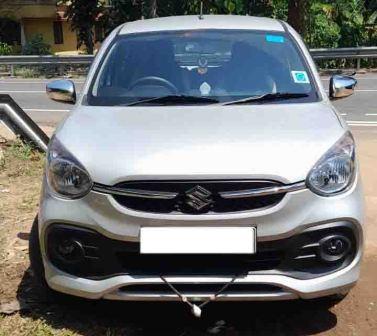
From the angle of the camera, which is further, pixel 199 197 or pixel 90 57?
pixel 90 57

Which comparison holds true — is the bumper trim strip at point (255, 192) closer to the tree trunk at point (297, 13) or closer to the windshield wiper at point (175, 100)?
the windshield wiper at point (175, 100)

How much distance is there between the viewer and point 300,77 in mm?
4246

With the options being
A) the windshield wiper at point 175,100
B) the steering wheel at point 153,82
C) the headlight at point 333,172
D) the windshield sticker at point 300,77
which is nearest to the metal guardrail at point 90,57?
the windshield sticker at point 300,77

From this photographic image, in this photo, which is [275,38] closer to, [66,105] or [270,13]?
[66,105]

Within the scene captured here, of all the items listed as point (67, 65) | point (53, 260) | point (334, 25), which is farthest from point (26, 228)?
point (334, 25)

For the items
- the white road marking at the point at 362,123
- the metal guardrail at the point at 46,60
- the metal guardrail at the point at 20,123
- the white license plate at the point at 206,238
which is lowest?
the metal guardrail at the point at 46,60

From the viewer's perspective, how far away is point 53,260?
3293 mm

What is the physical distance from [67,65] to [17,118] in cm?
1556

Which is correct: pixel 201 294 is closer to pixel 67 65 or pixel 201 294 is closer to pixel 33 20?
pixel 67 65

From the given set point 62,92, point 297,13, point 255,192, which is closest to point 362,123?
point 62,92

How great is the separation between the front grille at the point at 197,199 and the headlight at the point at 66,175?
7.7 inches

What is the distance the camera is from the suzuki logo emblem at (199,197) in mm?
3049

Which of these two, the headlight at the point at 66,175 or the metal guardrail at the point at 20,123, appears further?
the metal guardrail at the point at 20,123

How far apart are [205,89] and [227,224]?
1.39 m
